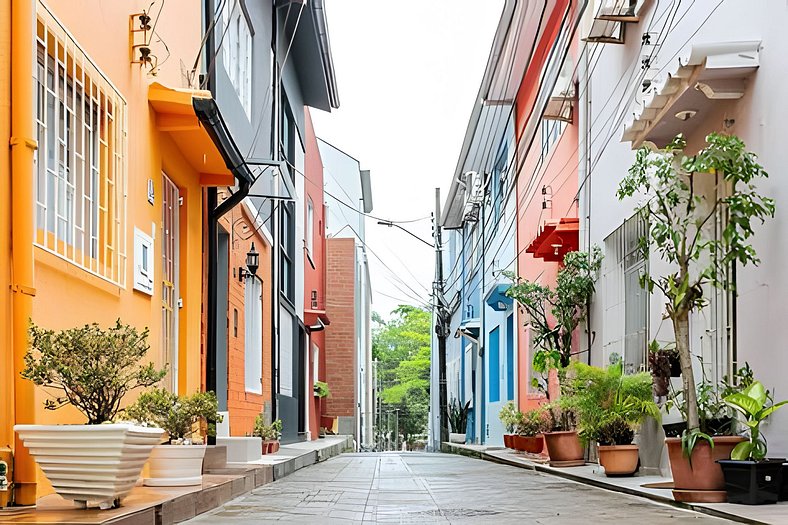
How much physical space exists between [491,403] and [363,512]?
61.8 feet

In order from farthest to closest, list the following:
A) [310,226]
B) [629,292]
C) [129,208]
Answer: [310,226] → [629,292] → [129,208]

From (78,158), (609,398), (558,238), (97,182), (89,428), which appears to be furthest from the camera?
(558,238)

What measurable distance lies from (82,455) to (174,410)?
214 centimetres

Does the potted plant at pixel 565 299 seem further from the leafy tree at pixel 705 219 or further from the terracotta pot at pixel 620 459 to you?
the leafy tree at pixel 705 219

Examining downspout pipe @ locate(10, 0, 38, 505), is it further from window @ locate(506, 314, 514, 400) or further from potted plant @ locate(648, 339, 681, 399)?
window @ locate(506, 314, 514, 400)

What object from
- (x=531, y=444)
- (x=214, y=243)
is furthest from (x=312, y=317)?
(x=214, y=243)

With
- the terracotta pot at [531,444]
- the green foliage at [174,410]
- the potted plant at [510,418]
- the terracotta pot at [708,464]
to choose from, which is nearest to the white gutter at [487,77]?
the potted plant at [510,418]

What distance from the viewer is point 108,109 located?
6.95 m

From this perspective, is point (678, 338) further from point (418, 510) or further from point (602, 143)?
point (602, 143)

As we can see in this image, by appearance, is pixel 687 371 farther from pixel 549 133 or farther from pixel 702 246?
pixel 549 133

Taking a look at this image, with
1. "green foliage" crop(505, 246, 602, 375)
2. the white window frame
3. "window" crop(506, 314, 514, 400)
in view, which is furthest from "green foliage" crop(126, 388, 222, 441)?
the white window frame

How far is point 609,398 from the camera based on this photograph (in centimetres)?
962

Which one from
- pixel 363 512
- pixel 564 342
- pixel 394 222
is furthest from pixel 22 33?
pixel 394 222

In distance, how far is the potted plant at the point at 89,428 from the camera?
4.68 meters
